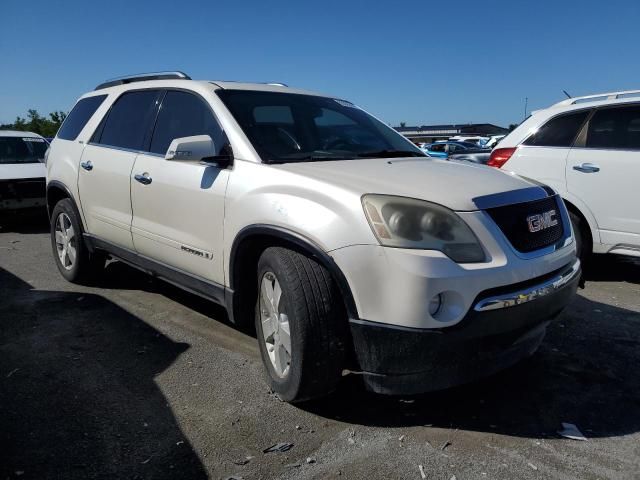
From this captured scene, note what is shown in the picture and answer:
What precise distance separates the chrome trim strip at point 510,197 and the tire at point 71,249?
3.77m

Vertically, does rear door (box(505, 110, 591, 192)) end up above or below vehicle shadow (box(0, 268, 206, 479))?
above

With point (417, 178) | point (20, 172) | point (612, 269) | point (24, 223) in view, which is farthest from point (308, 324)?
point (24, 223)

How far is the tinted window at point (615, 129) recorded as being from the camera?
525 centimetres

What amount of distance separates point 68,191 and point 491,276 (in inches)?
163

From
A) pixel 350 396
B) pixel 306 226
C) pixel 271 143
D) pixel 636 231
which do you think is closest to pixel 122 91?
pixel 271 143

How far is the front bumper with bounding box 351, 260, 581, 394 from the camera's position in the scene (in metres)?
2.49

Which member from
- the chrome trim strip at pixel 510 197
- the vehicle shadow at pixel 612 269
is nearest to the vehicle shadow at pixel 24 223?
the vehicle shadow at pixel 612 269

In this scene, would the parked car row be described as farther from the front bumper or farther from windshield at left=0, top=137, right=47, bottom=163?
the front bumper

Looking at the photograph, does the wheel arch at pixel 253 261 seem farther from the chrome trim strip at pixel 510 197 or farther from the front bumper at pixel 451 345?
the chrome trim strip at pixel 510 197

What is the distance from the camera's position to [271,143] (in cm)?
347

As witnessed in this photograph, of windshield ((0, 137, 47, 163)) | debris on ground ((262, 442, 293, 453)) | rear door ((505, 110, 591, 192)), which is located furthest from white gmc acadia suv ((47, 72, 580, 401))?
windshield ((0, 137, 47, 163))

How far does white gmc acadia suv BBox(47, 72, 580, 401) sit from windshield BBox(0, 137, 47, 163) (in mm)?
Answer: 6481

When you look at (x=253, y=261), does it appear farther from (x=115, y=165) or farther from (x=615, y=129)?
(x=615, y=129)

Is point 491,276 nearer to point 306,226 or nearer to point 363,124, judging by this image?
point 306,226
